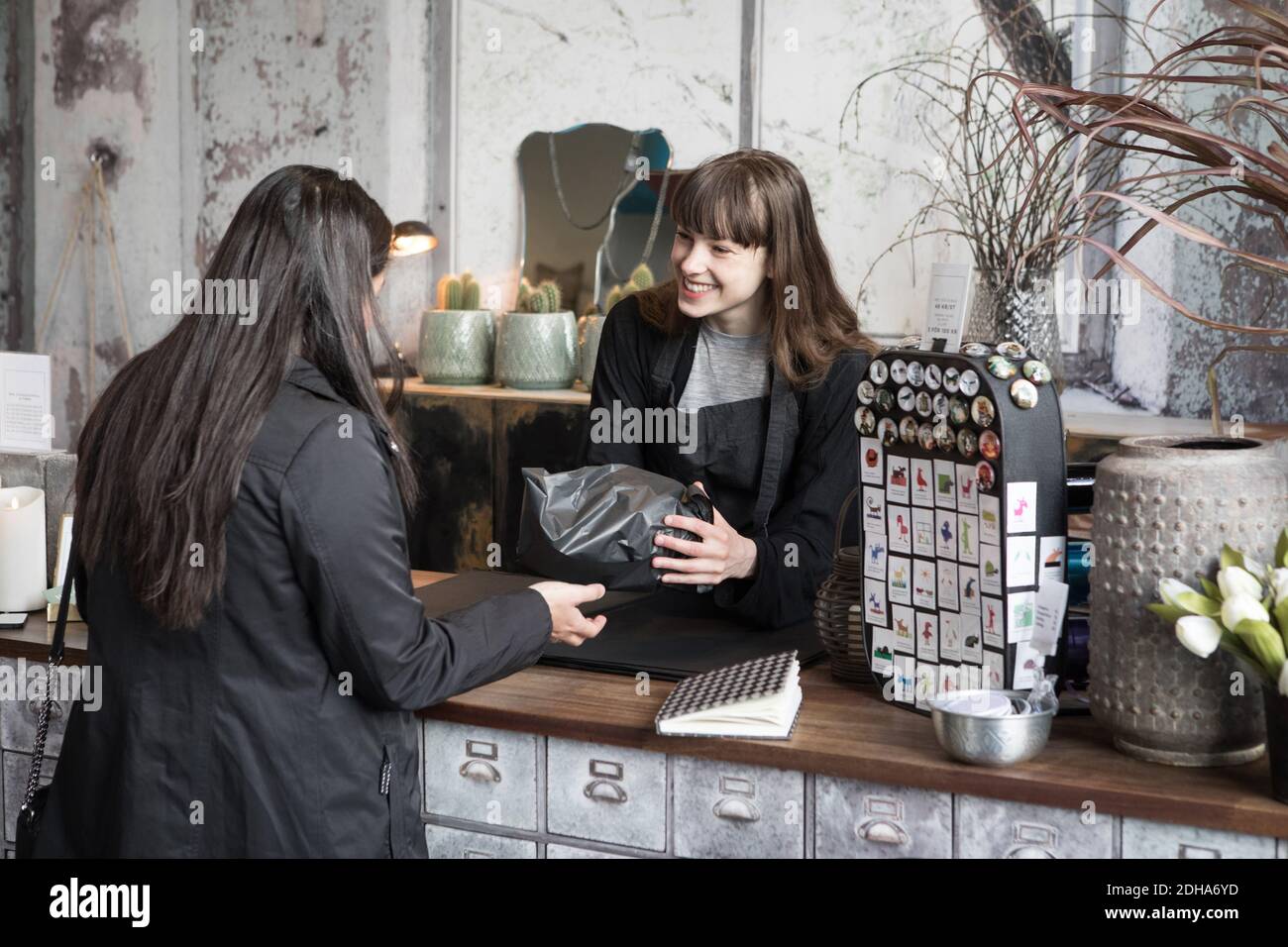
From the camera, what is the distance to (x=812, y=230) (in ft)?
9.27

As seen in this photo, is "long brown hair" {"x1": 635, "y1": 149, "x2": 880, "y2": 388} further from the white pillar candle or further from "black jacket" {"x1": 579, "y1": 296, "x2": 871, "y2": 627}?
the white pillar candle

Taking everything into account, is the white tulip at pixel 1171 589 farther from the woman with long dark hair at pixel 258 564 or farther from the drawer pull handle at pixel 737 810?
the woman with long dark hair at pixel 258 564

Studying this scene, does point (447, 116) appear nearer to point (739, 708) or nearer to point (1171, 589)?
point (739, 708)

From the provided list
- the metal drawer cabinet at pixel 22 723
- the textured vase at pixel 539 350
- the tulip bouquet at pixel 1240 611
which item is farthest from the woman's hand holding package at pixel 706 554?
the textured vase at pixel 539 350

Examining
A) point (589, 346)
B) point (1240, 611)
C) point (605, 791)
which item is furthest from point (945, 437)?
point (589, 346)

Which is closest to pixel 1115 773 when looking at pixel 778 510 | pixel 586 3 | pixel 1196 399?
pixel 778 510

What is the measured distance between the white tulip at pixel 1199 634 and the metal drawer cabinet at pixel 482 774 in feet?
2.99

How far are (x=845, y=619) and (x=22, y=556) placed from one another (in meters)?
1.50

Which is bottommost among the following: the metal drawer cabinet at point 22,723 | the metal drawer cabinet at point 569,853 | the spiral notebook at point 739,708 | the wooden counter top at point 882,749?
the metal drawer cabinet at point 569,853

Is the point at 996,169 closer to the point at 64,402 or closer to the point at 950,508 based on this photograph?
the point at 950,508

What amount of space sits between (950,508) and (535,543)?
0.67m

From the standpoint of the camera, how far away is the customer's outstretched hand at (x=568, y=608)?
210 centimetres

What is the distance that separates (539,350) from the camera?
4.86 metres

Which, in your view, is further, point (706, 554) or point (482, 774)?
point (706, 554)
